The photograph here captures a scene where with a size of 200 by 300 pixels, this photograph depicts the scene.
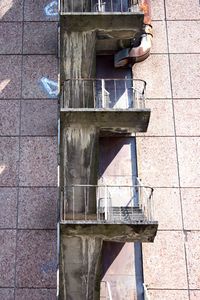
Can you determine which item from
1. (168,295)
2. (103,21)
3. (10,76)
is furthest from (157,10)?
(168,295)

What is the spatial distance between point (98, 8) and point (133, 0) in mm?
807

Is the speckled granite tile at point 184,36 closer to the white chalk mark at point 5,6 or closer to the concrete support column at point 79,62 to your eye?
the concrete support column at point 79,62

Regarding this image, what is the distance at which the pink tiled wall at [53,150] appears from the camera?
10.4 m

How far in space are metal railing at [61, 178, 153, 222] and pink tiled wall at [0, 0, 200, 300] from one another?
0.36 meters

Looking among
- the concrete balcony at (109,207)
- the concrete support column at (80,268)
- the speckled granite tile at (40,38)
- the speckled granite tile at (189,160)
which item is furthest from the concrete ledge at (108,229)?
the speckled granite tile at (40,38)

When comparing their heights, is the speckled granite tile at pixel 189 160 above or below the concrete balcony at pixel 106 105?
below

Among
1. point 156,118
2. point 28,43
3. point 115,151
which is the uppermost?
point 28,43

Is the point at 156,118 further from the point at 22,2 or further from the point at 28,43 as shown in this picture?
the point at 22,2

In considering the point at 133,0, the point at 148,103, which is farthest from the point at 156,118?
the point at 133,0

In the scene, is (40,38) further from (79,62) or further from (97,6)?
(97,6)

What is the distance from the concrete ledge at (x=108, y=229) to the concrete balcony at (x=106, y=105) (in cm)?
213

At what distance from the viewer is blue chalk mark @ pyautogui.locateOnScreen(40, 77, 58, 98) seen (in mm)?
11461

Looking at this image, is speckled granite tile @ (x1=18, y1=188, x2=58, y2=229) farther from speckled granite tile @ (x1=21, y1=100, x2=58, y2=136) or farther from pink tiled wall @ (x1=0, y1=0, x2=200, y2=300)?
speckled granite tile @ (x1=21, y1=100, x2=58, y2=136)

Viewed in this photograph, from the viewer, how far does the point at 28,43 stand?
11859 millimetres
